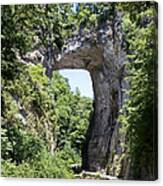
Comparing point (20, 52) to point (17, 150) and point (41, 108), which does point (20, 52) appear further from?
point (17, 150)

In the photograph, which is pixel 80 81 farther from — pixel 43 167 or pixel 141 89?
pixel 43 167

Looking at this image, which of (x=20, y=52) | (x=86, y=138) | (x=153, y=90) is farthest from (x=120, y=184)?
(x=20, y=52)

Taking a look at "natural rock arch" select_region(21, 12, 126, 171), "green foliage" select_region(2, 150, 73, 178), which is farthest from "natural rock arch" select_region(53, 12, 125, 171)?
"green foliage" select_region(2, 150, 73, 178)

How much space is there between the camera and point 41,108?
260 cm

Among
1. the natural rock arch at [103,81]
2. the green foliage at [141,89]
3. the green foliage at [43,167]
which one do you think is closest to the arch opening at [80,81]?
the natural rock arch at [103,81]

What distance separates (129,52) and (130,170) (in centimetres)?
51

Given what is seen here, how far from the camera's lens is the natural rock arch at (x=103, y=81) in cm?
253

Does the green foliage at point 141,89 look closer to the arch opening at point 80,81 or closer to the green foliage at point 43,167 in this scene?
the arch opening at point 80,81

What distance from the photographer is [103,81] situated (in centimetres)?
A: 254

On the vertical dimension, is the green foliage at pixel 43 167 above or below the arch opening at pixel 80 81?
below

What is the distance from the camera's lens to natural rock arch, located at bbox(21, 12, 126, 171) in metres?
2.53

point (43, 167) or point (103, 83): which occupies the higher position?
point (103, 83)

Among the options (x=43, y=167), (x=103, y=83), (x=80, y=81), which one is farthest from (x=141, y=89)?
(x=43, y=167)

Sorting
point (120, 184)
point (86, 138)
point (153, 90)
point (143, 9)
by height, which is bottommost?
point (120, 184)
